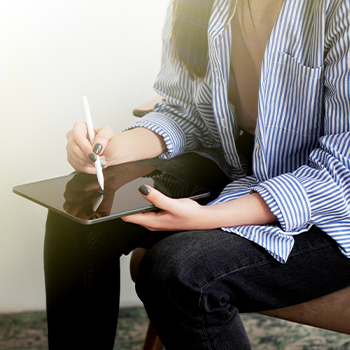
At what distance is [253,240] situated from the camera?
1.26 feet

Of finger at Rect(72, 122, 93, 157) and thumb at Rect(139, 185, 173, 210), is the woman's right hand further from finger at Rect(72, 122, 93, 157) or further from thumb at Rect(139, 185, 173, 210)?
thumb at Rect(139, 185, 173, 210)

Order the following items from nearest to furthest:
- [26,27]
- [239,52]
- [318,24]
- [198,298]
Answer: [198,298]
[318,24]
[239,52]
[26,27]

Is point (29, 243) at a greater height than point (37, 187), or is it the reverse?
point (37, 187)

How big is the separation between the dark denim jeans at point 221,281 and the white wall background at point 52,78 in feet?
2.05

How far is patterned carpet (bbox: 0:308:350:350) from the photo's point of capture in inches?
31.4

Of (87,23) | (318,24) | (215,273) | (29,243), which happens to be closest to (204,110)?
(318,24)

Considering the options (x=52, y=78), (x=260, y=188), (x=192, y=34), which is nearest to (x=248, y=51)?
(x=192, y=34)

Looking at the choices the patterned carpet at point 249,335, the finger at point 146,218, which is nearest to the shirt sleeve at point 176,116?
the finger at point 146,218

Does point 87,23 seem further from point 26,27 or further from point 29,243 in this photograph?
point 29,243

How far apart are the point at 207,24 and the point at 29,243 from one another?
2.42 feet

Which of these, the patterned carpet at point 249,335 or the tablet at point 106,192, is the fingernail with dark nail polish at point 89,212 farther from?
the patterned carpet at point 249,335

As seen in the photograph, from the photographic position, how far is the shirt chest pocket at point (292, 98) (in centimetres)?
47

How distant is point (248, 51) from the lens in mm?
545

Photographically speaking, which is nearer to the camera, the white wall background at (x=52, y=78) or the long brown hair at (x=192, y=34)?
the long brown hair at (x=192, y=34)
